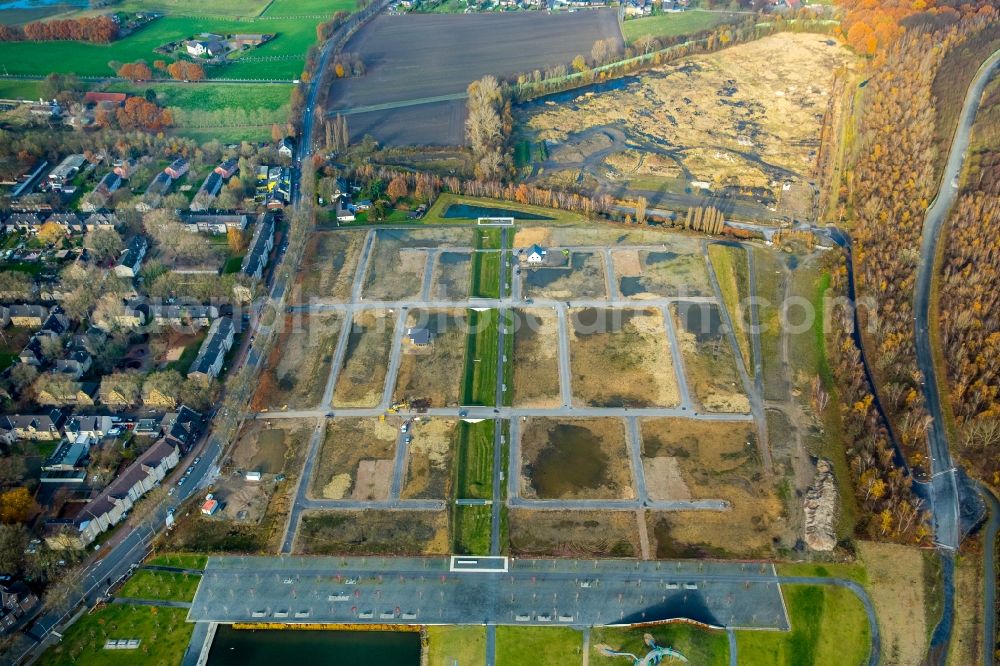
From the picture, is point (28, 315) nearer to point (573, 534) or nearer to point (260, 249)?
point (260, 249)

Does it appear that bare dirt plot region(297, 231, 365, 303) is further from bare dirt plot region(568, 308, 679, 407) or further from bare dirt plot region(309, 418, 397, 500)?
bare dirt plot region(568, 308, 679, 407)

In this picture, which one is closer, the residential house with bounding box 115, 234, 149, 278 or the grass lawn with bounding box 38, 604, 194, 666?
the grass lawn with bounding box 38, 604, 194, 666

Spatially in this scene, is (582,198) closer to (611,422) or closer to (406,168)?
(406,168)

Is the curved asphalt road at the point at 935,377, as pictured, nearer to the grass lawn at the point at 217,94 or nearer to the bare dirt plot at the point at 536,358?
the bare dirt plot at the point at 536,358

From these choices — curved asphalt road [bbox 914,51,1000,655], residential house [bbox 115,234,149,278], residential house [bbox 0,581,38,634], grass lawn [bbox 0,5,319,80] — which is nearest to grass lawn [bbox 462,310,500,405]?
residential house [bbox 0,581,38,634]

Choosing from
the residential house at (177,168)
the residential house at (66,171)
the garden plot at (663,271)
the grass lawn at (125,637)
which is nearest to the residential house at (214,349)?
the grass lawn at (125,637)

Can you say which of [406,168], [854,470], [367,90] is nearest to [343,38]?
[367,90]

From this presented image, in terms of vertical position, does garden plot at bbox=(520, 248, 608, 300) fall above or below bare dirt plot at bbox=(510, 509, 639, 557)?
above
